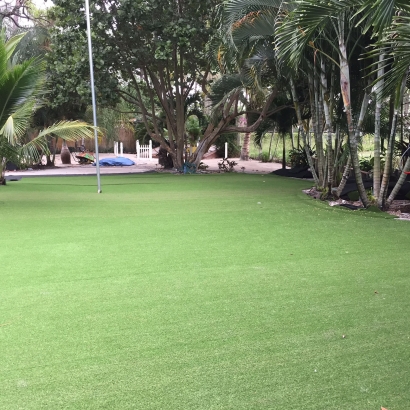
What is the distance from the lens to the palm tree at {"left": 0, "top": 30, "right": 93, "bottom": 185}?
22.1 feet

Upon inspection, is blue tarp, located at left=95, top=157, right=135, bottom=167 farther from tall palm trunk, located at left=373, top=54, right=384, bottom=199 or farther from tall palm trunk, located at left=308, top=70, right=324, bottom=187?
tall palm trunk, located at left=373, top=54, right=384, bottom=199

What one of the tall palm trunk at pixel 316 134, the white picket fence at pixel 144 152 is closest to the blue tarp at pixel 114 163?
the white picket fence at pixel 144 152

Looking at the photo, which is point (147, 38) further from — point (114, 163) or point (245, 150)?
point (245, 150)

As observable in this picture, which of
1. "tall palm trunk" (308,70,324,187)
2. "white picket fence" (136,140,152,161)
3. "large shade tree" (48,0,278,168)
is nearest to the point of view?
"tall palm trunk" (308,70,324,187)

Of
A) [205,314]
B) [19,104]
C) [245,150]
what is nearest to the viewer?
[205,314]

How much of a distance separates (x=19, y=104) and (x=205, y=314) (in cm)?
570

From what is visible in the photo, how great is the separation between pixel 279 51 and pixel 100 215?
3.34 meters

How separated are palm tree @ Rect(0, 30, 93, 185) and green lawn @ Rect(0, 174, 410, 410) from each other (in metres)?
1.90

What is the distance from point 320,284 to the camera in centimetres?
345

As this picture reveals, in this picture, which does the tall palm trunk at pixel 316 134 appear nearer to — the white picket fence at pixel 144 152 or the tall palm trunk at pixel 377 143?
the tall palm trunk at pixel 377 143

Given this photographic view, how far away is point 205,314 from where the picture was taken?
2875 millimetres

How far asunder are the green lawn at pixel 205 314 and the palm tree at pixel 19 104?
190cm

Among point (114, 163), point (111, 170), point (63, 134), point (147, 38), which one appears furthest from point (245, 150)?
point (63, 134)

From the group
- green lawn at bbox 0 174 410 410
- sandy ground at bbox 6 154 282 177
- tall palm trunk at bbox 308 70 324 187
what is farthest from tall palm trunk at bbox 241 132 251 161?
green lawn at bbox 0 174 410 410
